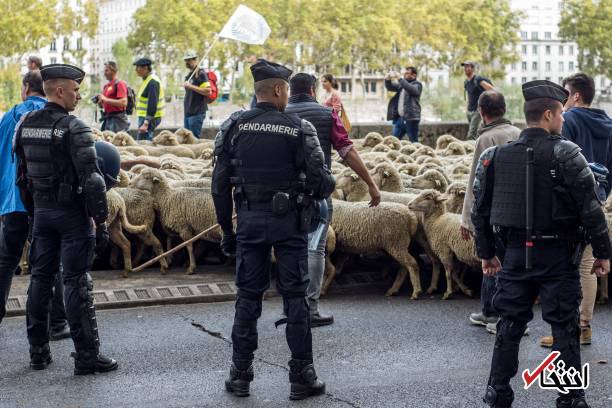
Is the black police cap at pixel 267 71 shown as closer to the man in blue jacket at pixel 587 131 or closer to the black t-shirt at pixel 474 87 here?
the man in blue jacket at pixel 587 131

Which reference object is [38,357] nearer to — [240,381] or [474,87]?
[240,381]

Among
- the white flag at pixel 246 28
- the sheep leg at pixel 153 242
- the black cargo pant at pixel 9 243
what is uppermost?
the white flag at pixel 246 28

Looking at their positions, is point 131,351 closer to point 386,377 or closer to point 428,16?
point 386,377

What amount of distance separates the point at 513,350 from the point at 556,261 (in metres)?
0.53

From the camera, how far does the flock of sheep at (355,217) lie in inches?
396

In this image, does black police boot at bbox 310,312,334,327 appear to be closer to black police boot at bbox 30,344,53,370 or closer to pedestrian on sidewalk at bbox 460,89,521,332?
pedestrian on sidewalk at bbox 460,89,521,332

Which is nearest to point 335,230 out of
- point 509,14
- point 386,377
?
point 386,377

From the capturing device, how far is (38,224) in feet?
23.6

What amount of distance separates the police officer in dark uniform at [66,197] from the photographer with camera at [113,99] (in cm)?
961

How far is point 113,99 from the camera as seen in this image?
17078 mm

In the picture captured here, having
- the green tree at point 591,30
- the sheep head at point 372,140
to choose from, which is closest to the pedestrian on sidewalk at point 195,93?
the sheep head at point 372,140

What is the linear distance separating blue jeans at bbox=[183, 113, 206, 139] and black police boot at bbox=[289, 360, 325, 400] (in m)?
12.9

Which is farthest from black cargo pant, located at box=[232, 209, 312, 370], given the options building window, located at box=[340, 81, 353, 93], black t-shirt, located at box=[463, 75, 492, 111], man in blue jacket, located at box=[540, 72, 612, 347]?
building window, located at box=[340, 81, 353, 93]

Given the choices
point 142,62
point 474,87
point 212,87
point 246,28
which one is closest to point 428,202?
point 142,62
